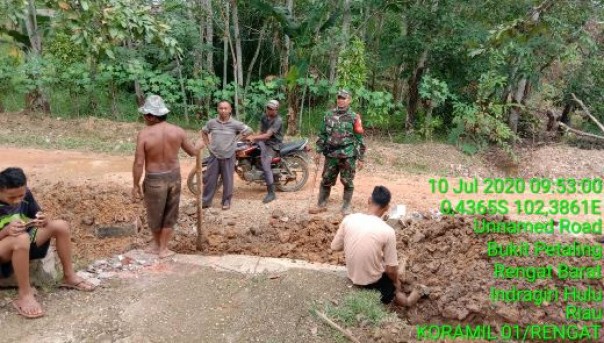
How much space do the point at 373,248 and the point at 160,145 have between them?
229 centimetres

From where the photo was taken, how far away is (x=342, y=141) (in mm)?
6422

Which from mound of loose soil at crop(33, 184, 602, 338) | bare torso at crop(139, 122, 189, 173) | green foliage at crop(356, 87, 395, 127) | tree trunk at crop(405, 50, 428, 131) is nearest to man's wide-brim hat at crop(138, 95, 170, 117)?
bare torso at crop(139, 122, 189, 173)

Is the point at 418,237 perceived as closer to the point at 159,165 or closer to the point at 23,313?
the point at 159,165

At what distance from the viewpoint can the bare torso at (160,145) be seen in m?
4.82

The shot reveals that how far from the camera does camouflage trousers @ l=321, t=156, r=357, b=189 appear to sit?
21.5ft

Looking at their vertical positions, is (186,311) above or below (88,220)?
below

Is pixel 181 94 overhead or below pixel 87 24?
below

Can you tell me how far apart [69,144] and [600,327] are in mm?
9860

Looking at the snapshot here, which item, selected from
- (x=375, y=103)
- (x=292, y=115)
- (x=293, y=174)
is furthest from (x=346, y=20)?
(x=293, y=174)

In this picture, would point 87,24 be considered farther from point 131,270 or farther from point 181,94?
point 181,94

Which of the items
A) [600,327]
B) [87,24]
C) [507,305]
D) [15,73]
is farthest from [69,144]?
[600,327]

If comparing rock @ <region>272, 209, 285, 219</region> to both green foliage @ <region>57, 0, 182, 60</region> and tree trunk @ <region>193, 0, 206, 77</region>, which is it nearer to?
green foliage @ <region>57, 0, 182, 60</region>

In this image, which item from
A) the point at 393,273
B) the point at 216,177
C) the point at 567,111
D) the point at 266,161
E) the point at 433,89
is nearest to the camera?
the point at 393,273

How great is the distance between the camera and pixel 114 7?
12.8 ft
